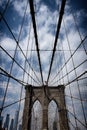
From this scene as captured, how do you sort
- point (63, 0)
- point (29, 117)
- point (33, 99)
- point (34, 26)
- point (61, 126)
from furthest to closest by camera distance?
point (33, 99)
point (29, 117)
point (61, 126)
point (34, 26)
point (63, 0)

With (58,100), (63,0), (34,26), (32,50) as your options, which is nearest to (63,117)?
(58,100)

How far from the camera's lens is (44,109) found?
1390 centimetres

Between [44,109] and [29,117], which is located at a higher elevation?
[44,109]

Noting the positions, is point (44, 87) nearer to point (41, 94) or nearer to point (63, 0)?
point (41, 94)

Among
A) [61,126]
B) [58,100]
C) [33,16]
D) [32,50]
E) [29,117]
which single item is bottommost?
[61,126]

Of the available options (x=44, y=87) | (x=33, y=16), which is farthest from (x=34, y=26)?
(x=44, y=87)

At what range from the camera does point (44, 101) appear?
14.6 m

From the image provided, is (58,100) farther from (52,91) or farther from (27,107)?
(27,107)

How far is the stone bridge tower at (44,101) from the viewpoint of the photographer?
42.4ft

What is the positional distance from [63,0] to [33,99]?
13.4 meters

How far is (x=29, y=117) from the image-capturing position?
13773mm

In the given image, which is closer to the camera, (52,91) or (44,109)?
(44,109)

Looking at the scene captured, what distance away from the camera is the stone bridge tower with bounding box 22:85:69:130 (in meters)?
12.9

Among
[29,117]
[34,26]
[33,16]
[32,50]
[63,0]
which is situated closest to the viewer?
[63,0]
